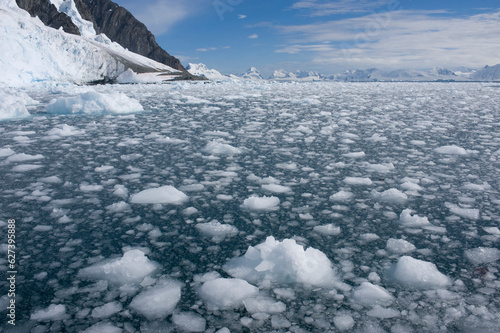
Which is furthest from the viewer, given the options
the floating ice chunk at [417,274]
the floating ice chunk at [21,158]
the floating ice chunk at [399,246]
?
the floating ice chunk at [21,158]

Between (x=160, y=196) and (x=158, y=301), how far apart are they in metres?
1.32

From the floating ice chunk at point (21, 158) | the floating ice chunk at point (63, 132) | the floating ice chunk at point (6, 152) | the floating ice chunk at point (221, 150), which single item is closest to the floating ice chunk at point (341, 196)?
the floating ice chunk at point (221, 150)

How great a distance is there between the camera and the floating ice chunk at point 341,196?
2.82m

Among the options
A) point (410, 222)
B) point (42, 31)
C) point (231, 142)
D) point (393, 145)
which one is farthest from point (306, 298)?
point (42, 31)

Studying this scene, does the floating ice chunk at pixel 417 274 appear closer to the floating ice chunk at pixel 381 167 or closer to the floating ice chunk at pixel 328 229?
the floating ice chunk at pixel 328 229

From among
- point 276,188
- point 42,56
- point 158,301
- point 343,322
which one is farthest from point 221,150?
point 42,56

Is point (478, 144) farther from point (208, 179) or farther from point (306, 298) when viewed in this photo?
point (306, 298)

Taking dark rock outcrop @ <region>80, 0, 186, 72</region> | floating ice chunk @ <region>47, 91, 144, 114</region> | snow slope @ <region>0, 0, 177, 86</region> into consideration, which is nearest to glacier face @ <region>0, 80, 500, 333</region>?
floating ice chunk @ <region>47, 91, 144, 114</region>

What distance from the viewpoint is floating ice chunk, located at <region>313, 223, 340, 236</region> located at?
224 centimetres

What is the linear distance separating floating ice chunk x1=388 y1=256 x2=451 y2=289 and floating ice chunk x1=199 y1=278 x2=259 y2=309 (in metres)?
0.77

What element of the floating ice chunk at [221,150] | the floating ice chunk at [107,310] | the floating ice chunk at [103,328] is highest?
the floating ice chunk at [221,150]

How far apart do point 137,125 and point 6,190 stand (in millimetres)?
3576

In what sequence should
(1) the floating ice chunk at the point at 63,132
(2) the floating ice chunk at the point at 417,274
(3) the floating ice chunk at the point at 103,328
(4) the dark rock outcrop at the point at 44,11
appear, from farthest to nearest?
1. (4) the dark rock outcrop at the point at 44,11
2. (1) the floating ice chunk at the point at 63,132
3. (2) the floating ice chunk at the point at 417,274
4. (3) the floating ice chunk at the point at 103,328

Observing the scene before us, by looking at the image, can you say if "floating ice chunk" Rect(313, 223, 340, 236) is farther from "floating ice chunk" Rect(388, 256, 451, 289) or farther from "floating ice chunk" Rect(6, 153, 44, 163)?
"floating ice chunk" Rect(6, 153, 44, 163)
